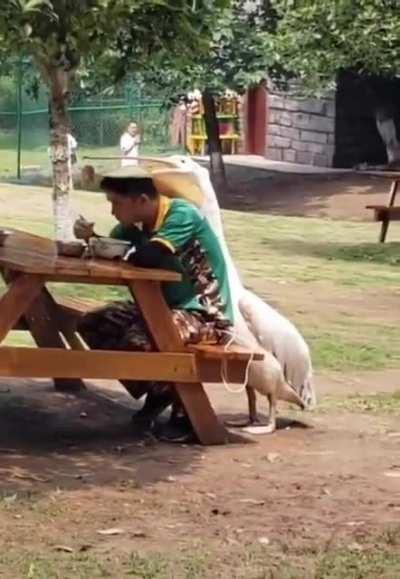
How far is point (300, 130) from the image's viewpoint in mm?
36375

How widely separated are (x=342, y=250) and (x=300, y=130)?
55.9ft

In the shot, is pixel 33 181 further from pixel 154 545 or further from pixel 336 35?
pixel 154 545

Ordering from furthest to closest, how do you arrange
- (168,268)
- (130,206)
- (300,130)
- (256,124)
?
(256,124), (300,130), (130,206), (168,268)

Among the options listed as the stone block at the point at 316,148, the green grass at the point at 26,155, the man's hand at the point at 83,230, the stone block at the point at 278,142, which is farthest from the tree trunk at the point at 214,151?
the man's hand at the point at 83,230

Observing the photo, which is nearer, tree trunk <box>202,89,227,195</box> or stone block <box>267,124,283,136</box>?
tree trunk <box>202,89,227,195</box>

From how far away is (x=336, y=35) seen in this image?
19156 millimetres

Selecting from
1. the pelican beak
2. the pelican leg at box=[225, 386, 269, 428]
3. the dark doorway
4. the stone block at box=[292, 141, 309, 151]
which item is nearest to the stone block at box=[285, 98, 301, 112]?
the stone block at box=[292, 141, 309, 151]

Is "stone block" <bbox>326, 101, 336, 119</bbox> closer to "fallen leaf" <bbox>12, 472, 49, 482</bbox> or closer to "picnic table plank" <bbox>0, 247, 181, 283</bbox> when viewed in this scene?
"picnic table plank" <bbox>0, 247, 181, 283</bbox>

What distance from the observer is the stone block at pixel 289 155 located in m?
36.8

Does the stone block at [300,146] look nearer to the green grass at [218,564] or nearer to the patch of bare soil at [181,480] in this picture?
the patch of bare soil at [181,480]

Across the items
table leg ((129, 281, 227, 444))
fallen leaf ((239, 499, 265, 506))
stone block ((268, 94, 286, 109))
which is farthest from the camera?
stone block ((268, 94, 286, 109))

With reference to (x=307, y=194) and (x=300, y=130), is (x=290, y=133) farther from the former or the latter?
(x=307, y=194)

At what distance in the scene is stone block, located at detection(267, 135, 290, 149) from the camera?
37.2m

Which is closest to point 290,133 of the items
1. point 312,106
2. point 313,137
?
point 313,137
